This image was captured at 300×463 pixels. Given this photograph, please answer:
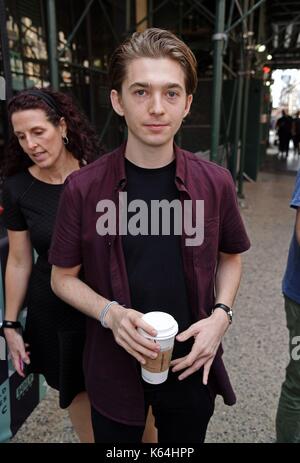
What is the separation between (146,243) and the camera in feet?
4.43

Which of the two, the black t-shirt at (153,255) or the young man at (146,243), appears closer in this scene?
the young man at (146,243)

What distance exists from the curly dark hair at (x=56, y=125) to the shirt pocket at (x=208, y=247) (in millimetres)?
784

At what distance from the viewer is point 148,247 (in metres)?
1.35

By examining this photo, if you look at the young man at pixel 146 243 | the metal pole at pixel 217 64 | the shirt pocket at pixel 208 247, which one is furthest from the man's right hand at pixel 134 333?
the metal pole at pixel 217 64

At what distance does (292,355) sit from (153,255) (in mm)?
1141

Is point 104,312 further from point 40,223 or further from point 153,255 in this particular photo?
point 40,223

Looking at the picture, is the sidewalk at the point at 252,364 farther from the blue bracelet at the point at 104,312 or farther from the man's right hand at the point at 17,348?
the blue bracelet at the point at 104,312

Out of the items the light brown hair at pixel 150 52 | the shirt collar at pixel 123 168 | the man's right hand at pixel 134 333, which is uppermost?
the light brown hair at pixel 150 52

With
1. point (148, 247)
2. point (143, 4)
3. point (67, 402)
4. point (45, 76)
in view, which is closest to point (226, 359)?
point (67, 402)

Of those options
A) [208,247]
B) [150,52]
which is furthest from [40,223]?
[150,52]

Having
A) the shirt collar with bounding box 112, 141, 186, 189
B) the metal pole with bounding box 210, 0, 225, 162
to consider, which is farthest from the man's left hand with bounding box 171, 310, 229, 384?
the metal pole with bounding box 210, 0, 225, 162

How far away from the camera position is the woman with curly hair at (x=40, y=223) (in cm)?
170
